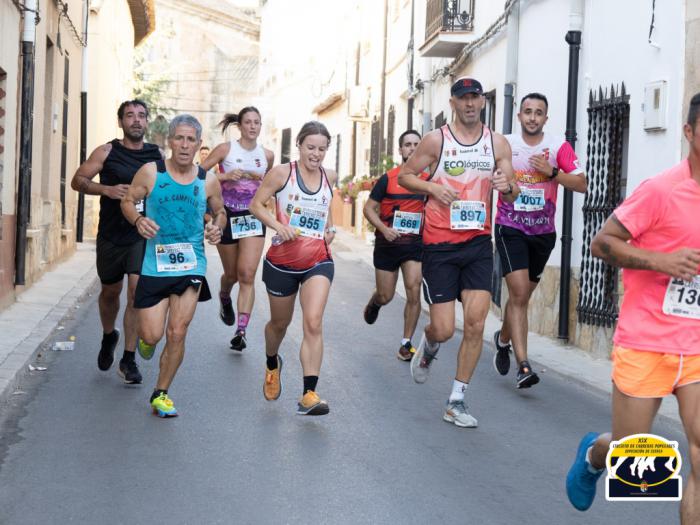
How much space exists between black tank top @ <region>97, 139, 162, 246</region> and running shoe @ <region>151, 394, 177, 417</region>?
1.72 metres

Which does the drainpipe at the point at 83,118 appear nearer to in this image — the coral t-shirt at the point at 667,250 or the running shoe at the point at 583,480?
the running shoe at the point at 583,480

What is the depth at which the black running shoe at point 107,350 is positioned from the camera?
9344mm

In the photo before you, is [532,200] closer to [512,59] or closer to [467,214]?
[467,214]

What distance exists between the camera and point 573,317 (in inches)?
500

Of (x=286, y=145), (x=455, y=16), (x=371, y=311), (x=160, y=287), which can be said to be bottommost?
(x=371, y=311)

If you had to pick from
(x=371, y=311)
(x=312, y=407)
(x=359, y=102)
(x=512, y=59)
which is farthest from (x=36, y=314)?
(x=359, y=102)

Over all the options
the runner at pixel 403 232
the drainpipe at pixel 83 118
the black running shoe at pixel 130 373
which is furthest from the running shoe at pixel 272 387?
the drainpipe at pixel 83 118

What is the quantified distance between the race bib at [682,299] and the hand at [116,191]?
506 cm

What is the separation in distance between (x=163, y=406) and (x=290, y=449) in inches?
46.4

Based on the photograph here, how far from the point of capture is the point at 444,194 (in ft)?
25.6

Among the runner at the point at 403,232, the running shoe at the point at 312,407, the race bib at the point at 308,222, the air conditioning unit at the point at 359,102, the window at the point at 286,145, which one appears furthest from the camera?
the window at the point at 286,145

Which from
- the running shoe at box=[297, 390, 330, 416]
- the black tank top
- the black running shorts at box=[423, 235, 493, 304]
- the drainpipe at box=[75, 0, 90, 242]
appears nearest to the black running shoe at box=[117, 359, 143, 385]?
the black tank top

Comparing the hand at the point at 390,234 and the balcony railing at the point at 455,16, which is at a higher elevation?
the balcony railing at the point at 455,16

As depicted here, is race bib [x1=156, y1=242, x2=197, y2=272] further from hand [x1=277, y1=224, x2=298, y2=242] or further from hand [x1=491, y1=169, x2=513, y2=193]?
hand [x1=491, y1=169, x2=513, y2=193]
